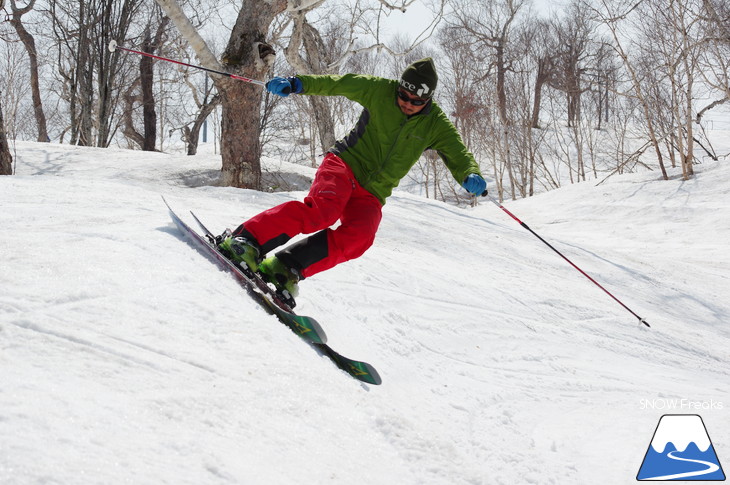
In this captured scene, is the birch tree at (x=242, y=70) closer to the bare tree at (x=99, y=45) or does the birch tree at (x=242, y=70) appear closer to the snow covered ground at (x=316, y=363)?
the snow covered ground at (x=316, y=363)

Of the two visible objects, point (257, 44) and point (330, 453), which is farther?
point (257, 44)

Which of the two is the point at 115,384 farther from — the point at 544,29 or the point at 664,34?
the point at 544,29

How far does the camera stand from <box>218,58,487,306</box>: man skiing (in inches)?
115

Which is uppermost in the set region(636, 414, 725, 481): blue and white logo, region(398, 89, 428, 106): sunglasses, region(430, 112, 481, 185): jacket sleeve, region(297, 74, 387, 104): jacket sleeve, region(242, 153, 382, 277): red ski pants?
region(297, 74, 387, 104): jacket sleeve

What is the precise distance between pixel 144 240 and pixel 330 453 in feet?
5.78

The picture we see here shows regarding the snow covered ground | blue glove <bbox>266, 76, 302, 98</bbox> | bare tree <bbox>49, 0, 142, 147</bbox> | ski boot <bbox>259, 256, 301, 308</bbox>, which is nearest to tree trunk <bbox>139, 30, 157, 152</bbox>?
bare tree <bbox>49, 0, 142, 147</bbox>

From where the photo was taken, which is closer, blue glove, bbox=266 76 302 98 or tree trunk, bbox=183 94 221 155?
blue glove, bbox=266 76 302 98

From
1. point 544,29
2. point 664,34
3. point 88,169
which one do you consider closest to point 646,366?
point 88,169

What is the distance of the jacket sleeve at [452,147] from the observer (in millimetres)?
3352

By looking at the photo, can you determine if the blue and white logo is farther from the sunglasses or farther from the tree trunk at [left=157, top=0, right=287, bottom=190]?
the tree trunk at [left=157, top=0, right=287, bottom=190]

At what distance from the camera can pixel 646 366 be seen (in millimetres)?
3707

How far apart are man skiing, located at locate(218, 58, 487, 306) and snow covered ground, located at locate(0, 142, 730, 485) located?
321mm

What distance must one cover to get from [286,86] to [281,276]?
46.9 inches

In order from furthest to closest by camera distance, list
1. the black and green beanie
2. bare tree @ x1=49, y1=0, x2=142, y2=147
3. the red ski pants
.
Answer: bare tree @ x1=49, y1=0, x2=142, y2=147 < the black and green beanie < the red ski pants
